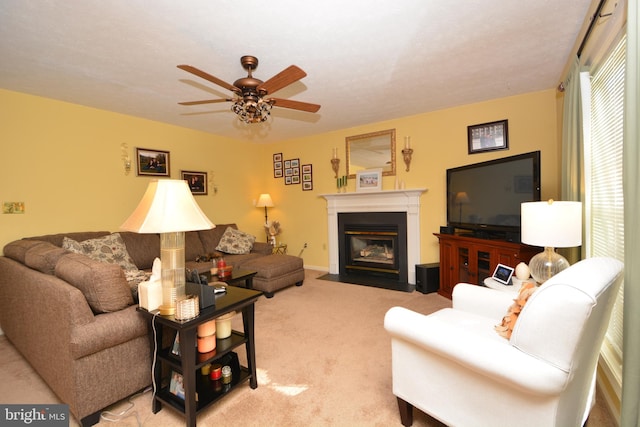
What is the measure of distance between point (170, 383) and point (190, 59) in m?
2.45

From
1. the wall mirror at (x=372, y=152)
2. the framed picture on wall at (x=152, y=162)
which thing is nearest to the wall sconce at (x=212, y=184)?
the framed picture on wall at (x=152, y=162)

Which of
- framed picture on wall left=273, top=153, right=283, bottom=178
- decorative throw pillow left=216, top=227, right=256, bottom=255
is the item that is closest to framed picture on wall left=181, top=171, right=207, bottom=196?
decorative throw pillow left=216, top=227, right=256, bottom=255

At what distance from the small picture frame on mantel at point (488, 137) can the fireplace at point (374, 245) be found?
1346 millimetres

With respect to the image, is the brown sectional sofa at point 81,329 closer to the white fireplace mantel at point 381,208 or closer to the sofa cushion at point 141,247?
the sofa cushion at point 141,247

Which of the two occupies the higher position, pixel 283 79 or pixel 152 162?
pixel 283 79

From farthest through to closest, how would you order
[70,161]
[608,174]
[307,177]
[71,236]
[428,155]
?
1. [307,177]
2. [428,155]
3. [70,161]
4. [71,236]
5. [608,174]

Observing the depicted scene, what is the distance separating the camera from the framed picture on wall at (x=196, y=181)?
459 cm

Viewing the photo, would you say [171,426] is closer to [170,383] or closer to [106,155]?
[170,383]

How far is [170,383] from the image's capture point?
1.71 meters

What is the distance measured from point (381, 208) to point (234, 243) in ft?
7.83

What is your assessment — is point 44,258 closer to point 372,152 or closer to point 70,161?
point 70,161

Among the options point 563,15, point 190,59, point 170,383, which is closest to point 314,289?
point 170,383

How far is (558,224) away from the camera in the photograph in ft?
5.78

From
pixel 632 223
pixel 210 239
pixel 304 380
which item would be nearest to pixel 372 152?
pixel 210 239
